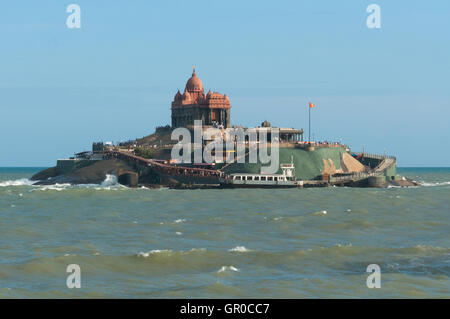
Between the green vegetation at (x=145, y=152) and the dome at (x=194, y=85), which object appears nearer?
the green vegetation at (x=145, y=152)

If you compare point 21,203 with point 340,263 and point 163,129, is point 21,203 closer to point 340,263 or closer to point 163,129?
point 340,263

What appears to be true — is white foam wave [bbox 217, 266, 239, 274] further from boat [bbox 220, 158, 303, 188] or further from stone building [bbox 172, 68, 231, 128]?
stone building [bbox 172, 68, 231, 128]

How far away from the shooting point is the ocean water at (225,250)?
38.0 meters

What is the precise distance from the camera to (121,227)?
65125mm

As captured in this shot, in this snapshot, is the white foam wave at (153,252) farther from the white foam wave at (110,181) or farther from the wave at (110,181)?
the white foam wave at (110,181)

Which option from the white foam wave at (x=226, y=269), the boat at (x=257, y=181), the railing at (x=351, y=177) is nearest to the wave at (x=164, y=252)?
the white foam wave at (x=226, y=269)

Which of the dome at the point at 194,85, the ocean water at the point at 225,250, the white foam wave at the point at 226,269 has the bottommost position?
the ocean water at the point at 225,250

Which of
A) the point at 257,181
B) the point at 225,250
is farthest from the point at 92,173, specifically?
the point at 225,250

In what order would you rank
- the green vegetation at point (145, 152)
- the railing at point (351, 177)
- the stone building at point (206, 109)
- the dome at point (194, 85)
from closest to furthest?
the railing at point (351, 177) < the green vegetation at point (145, 152) < the stone building at point (206, 109) < the dome at point (194, 85)

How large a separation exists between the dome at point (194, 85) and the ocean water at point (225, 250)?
10892cm

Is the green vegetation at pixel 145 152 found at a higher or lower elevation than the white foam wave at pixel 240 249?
higher

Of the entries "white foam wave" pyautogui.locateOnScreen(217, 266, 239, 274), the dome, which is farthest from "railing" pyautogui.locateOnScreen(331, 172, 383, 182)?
"white foam wave" pyautogui.locateOnScreen(217, 266, 239, 274)

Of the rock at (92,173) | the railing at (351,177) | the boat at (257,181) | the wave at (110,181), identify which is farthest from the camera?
the rock at (92,173)
